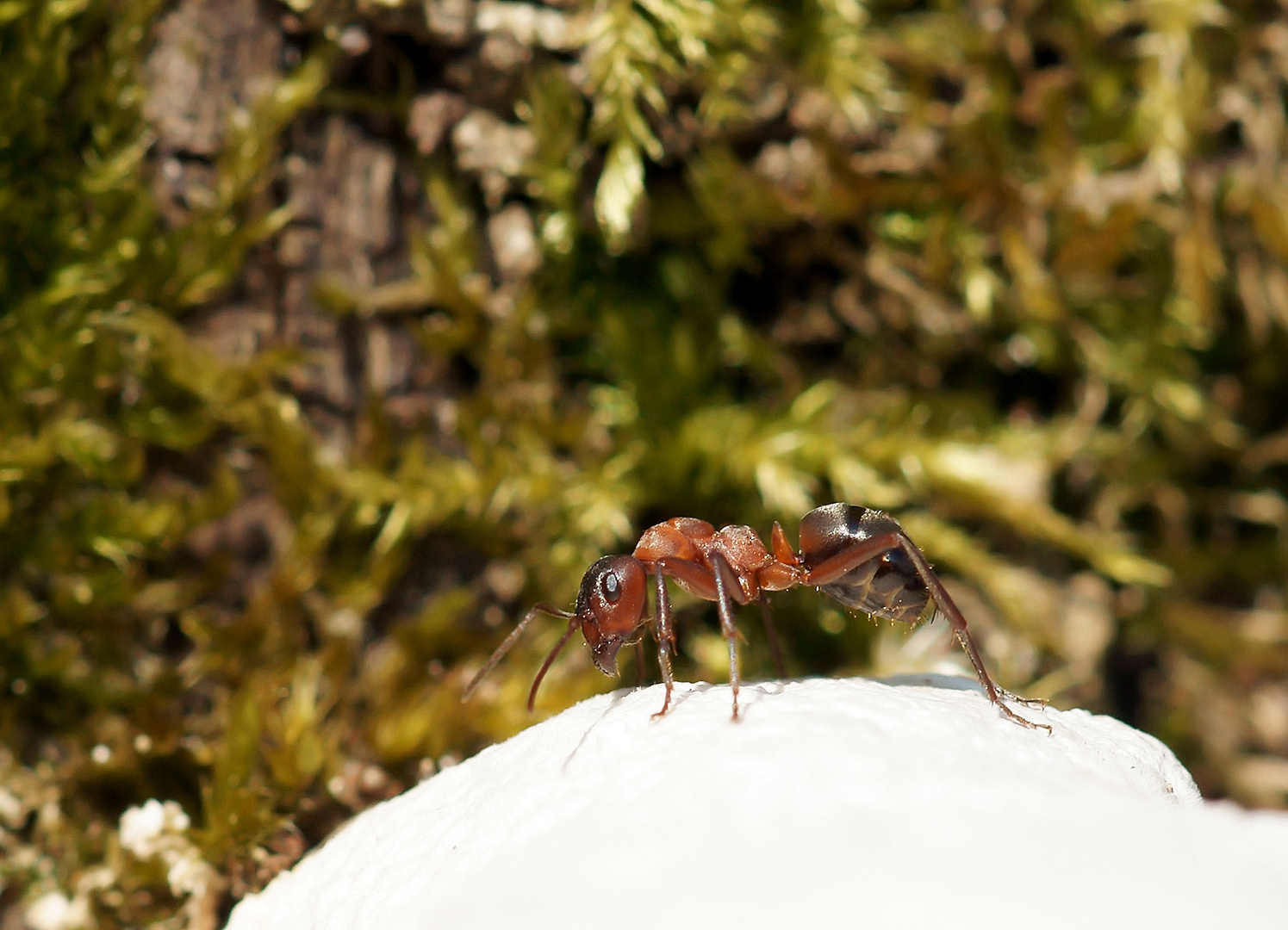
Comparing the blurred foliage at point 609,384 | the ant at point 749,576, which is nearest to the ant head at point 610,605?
the ant at point 749,576

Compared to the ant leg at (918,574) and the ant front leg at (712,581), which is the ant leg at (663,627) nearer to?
the ant front leg at (712,581)

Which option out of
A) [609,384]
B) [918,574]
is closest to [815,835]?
[918,574]

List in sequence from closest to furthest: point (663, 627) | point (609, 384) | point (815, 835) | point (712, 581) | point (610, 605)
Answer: point (815, 835) → point (663, 627) → point (610, 605) → point (712, 581) → point (609, 384)

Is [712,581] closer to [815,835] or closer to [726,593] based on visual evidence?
[726,593]

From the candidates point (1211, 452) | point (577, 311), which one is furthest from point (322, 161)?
point (1211, 452)

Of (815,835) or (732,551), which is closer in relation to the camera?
(815,835)

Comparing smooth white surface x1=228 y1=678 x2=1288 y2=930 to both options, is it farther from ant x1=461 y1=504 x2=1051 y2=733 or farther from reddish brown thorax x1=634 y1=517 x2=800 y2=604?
reddish brown thorax x1=634 y1=517 x2=800 y2=604
